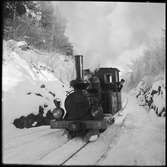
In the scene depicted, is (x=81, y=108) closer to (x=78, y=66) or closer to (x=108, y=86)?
(x=78, y=66)

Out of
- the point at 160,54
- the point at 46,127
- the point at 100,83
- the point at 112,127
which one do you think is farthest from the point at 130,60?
the point at 46,127

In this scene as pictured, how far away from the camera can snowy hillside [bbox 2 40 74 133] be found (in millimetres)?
6547

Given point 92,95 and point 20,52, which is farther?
point 20,52

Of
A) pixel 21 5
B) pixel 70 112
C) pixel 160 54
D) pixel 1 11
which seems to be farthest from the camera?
pixel 70 112

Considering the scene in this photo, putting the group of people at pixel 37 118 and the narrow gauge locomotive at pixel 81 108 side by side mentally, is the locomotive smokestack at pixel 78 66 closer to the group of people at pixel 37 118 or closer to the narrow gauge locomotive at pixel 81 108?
the narrow gauge locomotive at pixel 81 108

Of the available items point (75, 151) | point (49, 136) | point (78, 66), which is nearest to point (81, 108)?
point (78, 66)

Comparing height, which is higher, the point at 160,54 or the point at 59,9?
the point at 59,9

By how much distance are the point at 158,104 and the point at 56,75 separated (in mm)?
3531

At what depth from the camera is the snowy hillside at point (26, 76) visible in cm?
655

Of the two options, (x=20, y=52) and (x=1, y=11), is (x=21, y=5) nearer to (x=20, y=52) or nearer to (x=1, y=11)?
(x=1, y=11)

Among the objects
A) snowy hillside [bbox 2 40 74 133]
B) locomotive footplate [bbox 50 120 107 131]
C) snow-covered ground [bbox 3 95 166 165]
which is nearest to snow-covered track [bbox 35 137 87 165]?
snow-covered ground [bbox 3 95 166 165]

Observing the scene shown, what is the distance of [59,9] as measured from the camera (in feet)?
16.1

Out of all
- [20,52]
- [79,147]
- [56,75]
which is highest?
[20,52]

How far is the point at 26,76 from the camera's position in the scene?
278 inches
